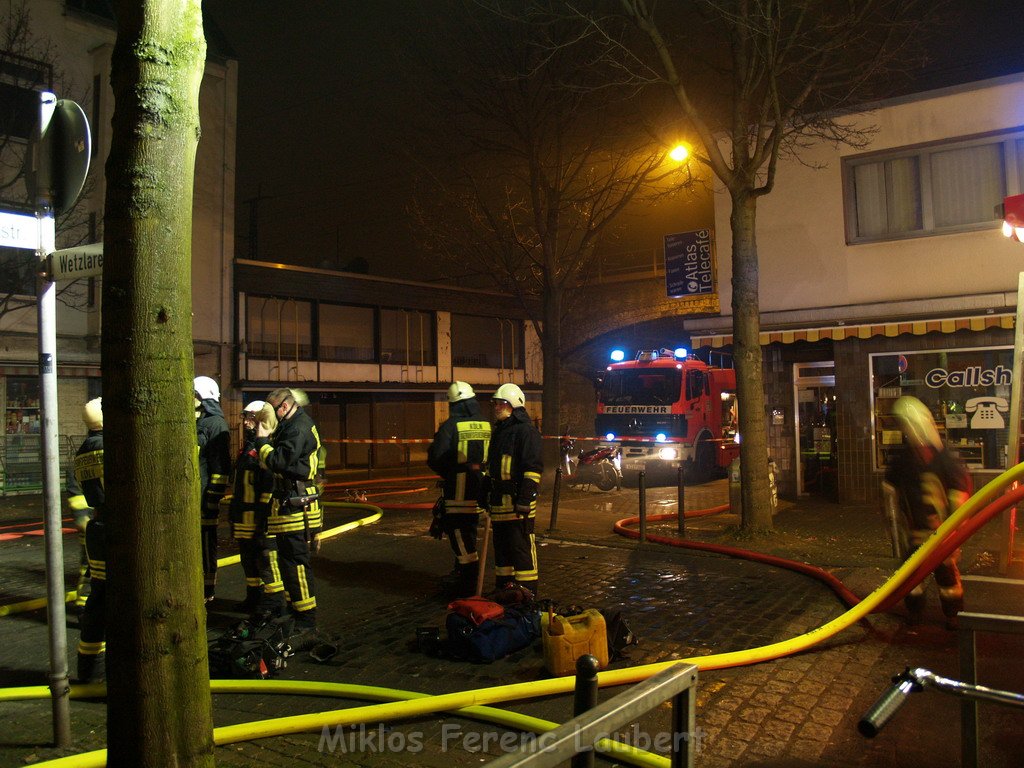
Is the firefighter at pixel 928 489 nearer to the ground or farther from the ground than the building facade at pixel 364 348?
nearer to the ground

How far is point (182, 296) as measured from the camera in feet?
9.05

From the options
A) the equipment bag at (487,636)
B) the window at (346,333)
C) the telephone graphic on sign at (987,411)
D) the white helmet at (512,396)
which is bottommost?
the equipment bag at (487,636)

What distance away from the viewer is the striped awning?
11.6 meters

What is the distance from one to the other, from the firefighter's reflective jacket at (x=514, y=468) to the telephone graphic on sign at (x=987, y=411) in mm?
8596

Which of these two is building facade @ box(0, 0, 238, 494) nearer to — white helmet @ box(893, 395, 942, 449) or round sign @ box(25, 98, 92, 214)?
round sign @ box(25, 98, 92, 214)

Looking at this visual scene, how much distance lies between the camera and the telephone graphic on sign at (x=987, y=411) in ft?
38.8

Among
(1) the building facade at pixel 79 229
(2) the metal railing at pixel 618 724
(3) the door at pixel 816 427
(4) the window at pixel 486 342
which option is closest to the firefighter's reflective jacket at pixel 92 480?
(2) the metal railing at pixel 618 724

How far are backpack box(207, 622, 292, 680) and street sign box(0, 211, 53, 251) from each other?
259cm

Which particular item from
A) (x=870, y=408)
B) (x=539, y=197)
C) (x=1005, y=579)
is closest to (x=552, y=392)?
(x=539, y=197)

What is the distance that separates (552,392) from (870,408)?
24.0 feet

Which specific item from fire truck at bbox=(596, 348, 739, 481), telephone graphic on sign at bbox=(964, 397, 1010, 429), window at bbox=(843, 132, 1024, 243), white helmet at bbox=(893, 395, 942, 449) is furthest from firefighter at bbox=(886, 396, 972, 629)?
fire truck at bbox=(596, 348, 739, 481)

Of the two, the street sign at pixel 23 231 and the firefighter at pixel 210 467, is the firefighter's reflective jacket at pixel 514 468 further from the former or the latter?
the street sign at pixel 23 231

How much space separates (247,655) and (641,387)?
45.0 feet

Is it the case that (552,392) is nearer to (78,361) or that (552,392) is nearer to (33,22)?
(78,361)
